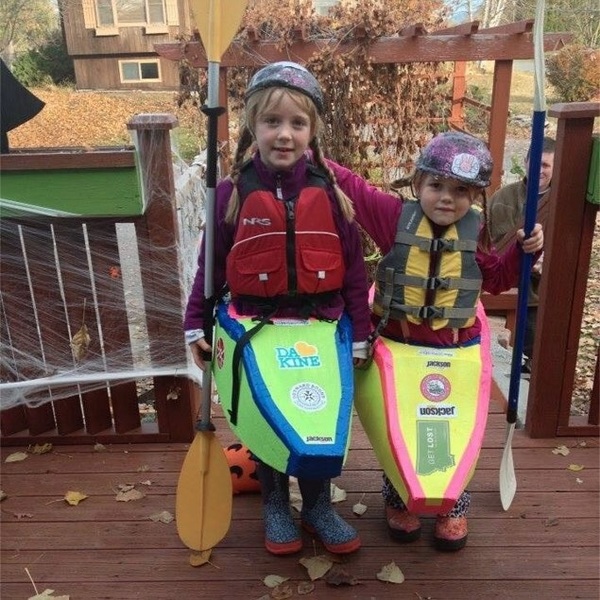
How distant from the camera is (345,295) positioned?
7.87 ft

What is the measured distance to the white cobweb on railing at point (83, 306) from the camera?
2.85m

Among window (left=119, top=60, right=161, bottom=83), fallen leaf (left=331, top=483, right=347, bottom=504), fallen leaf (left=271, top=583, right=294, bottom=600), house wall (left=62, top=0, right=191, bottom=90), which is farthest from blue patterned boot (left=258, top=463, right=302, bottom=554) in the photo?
window (left=119, top=60, right=161, bottom=83)

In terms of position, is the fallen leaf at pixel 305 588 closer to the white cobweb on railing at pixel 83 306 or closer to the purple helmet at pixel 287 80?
the white cobweb on railing at pixel 83 306

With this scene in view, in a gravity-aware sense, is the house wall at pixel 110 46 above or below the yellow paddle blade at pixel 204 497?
above

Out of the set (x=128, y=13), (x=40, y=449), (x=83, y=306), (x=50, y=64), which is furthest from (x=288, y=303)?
(x=50, y=64)

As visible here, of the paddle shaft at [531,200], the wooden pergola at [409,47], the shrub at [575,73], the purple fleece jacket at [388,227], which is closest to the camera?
the paddle shaft at [531,200]

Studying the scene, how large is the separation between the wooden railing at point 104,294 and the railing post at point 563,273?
64.8 inches

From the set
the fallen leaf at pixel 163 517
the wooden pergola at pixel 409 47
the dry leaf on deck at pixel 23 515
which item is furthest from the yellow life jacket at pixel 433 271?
the wooden pergola at pixel 409 47

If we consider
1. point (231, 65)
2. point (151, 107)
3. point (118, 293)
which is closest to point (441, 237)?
point (118, 293)

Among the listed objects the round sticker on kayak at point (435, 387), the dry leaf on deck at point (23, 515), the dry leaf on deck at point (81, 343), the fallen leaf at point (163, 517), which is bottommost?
the dry leaf on deck at point (23, 515)

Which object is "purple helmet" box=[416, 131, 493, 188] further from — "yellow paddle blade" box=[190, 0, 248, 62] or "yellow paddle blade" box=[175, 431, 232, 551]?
"yellow paddle blade" box=[175, 431, 232, 551]

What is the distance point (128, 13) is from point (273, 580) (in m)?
22.1

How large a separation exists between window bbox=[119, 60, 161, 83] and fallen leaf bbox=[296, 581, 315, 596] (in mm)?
21913

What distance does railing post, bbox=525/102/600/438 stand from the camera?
273 centimetres
